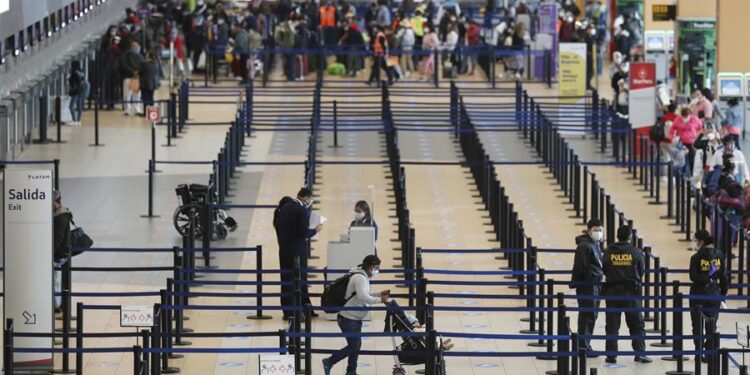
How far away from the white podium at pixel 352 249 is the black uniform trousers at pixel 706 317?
426 centimetres

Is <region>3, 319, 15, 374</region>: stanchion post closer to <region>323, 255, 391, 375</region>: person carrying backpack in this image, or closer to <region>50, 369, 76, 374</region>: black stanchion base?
<region>50, 369, 76, 374</region>: black stanchion base

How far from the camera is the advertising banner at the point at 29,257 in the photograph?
786 inches

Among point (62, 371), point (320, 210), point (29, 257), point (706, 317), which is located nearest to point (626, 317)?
point (706, 317)

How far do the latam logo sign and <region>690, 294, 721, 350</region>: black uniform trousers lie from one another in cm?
1728

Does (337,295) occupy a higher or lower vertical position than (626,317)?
higher

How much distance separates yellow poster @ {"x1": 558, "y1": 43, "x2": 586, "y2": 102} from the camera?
149ft

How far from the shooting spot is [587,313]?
830 inches

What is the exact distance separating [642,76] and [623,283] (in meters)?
18.0

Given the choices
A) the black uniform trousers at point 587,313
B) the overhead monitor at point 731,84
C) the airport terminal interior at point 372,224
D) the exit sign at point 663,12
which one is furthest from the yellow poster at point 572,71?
the black uniform trousers at point 587,313

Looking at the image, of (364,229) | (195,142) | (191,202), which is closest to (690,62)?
(195,142)

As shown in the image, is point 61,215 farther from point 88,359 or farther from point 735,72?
point 735,72

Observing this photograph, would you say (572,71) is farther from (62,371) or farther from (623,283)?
(62,371)

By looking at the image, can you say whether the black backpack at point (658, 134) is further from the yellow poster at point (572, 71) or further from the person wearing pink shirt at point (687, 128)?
the yellow poster at point (572, 71)

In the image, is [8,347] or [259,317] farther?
[259,317]
